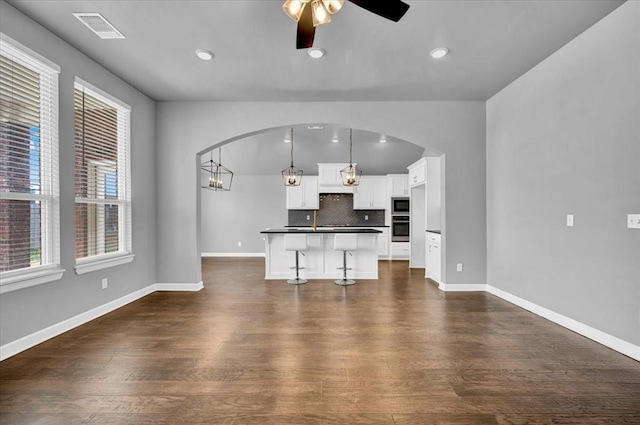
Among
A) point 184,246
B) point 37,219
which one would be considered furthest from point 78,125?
point 184,246

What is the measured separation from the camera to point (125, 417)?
67.9 inches

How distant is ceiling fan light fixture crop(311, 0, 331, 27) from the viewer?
196cm

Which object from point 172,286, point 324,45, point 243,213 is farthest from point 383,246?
point 324,45

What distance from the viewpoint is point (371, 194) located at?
8.24 m

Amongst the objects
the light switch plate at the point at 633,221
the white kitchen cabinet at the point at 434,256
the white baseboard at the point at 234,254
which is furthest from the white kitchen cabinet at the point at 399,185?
the light switch plate at the point at 633,221

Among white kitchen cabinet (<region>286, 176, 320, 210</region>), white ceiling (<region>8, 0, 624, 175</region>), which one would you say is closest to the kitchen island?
white ceiling (<region>8, 0, 624, 175</region>)

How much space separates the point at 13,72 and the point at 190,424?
3.10 meters

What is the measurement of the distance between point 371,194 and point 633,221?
5.95m

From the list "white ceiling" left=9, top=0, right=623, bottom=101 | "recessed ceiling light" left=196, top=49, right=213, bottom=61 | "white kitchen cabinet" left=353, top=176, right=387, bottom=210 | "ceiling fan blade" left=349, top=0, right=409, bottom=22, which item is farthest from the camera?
"white kitchen cabinet" left=353, top=176, right=387, bottom=210

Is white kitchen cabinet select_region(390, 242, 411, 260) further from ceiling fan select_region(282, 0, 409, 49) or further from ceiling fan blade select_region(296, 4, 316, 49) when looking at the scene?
ceiling fan select_region(282, 0, 409, 49)

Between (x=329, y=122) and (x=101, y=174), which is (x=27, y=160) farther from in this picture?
(x=329, y=122)

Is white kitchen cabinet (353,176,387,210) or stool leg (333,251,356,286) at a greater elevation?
white kitchen cabinet (353,176,387,210)

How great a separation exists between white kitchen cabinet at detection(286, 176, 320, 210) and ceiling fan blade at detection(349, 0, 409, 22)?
6264 millimetres

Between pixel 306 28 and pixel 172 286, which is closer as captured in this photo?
pixel 306 28
